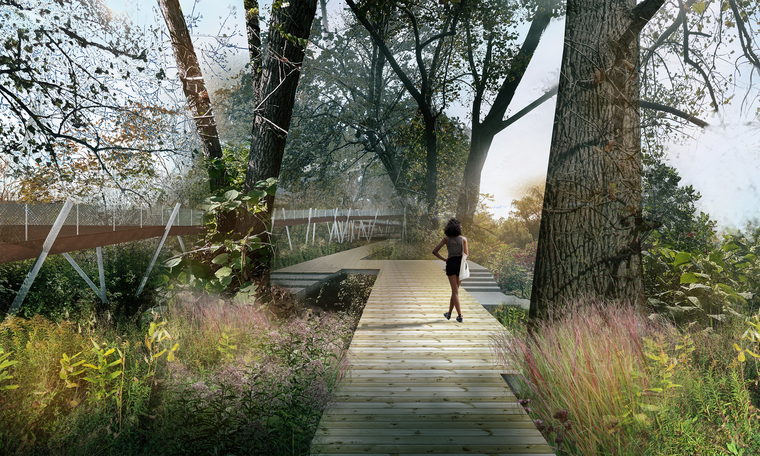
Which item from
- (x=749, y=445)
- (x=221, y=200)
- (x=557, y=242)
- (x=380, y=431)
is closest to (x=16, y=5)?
(x=221, y=200)

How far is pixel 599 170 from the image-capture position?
4020mm

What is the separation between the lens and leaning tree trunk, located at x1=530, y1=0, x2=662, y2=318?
3.99 m

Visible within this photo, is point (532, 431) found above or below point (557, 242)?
below

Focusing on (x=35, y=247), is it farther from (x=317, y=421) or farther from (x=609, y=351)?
(x=609, y=351)

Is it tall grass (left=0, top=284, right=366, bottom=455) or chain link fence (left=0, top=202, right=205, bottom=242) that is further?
chain link fence (left=0, top=202, right=205, bottom=242)

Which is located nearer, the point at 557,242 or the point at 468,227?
the point at 557,242

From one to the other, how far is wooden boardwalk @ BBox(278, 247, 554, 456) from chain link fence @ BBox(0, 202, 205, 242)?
4.21 meters

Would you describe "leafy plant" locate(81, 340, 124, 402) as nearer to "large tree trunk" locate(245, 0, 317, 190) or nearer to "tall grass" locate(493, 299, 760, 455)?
"tall grass" locate(493, 299, 760, 455)

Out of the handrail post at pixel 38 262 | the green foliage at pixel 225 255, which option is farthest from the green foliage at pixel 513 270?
the handrail post at pixel 38 262

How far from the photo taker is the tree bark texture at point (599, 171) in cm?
399

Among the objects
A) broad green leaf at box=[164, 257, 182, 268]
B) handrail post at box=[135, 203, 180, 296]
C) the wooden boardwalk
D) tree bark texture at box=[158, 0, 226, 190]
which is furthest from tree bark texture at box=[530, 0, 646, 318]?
handrail post at box=[135, 203, 180, 296]

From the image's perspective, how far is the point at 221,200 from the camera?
207 inches

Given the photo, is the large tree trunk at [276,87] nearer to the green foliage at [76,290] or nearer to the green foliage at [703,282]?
the green foliage at [76,290]

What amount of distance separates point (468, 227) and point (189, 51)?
32.9 feet
